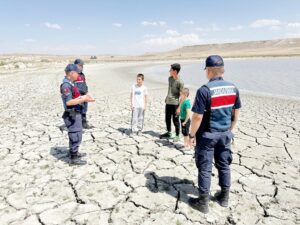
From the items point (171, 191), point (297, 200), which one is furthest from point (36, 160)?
point (297, 200)

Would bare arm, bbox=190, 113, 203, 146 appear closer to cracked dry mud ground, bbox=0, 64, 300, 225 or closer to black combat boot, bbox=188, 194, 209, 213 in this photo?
black combat boot, bbox=188, 194, 209, 213

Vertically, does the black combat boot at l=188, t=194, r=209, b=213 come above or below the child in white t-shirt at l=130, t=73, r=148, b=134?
below

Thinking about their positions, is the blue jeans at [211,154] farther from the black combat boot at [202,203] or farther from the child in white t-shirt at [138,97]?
the child in white t-shirt at [138,97]

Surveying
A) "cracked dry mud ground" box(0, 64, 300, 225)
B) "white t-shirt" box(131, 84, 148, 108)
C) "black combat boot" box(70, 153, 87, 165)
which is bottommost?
"cracked dry mud ground" box(0, 64, 300, 225)

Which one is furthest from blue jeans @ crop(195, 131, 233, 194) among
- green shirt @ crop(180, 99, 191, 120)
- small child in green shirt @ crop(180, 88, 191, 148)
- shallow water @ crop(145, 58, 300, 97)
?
shallow water @ crop(145, 58, 300, 97)

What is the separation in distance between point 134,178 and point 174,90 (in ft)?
6.20

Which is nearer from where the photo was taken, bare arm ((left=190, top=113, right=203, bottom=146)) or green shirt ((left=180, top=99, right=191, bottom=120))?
bare arm ((left=190, top=113, right=203, bottom=146))

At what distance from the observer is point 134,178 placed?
140 inches

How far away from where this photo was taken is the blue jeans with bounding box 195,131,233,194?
2.48 metres

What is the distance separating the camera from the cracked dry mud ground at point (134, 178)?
276 centimetres

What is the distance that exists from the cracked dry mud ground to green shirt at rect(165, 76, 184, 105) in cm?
89

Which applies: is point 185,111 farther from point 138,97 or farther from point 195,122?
point 195,122

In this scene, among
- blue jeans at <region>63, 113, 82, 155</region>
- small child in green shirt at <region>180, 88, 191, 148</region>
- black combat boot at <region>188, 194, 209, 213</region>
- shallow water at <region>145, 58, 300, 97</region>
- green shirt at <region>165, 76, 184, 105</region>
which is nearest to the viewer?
black combat boot at <region>188, 194, 209, 213</region>

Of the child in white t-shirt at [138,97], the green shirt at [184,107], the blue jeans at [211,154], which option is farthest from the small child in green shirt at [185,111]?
the blue jeans at [211,154]
